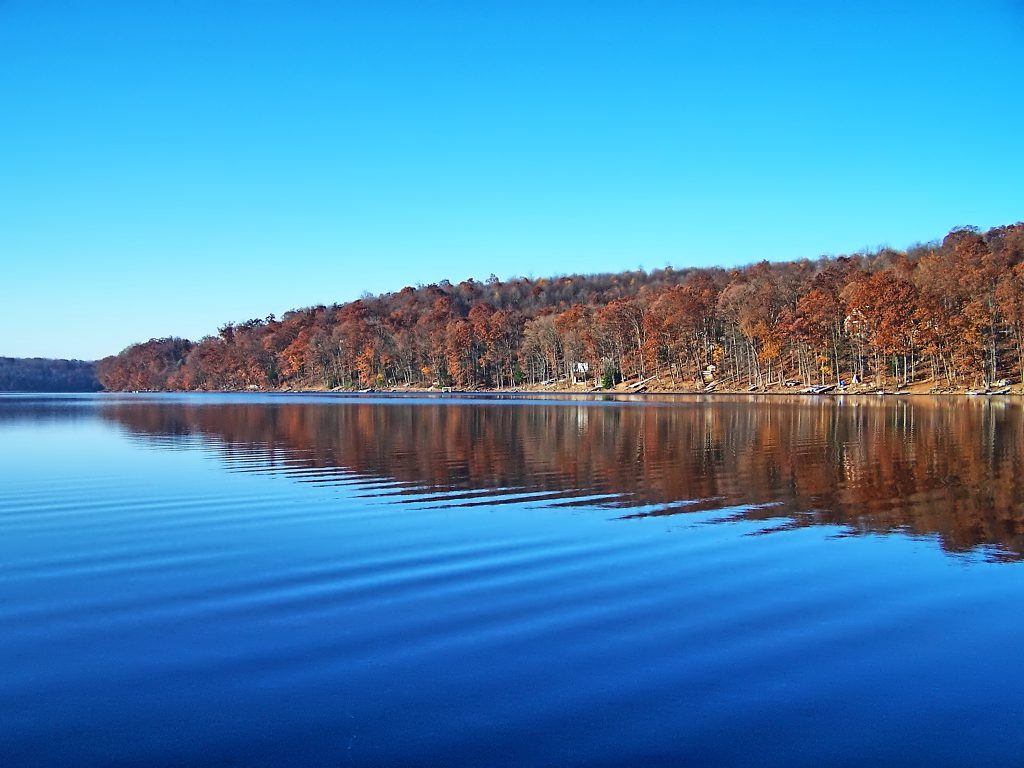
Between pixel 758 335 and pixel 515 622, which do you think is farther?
pixel 758 335

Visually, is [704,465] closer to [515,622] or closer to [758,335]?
[515,622]

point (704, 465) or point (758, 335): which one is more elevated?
point (758, 335)

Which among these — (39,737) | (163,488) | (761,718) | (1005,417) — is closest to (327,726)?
(39,737)

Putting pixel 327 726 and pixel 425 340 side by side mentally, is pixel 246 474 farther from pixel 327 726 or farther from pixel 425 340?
pixel 425 340

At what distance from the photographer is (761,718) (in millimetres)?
6082

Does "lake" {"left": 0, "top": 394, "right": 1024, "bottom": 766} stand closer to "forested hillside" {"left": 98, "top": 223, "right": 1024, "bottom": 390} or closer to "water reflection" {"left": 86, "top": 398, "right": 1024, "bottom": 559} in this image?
"water reflection" {"left": 86, "top": 398, "right": 1024, "bottom": 559}

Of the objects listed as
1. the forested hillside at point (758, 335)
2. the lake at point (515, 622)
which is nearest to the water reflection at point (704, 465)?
the lake at point (515, 622)

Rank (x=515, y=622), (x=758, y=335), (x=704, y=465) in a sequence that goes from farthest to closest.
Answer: (x=758, y=335)
(x=704, y=465)
(x=515, y=622)

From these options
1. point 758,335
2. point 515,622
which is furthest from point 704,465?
point 758,335

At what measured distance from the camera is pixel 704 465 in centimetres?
2253

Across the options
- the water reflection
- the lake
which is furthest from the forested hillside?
the lake

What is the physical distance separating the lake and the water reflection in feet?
0.52

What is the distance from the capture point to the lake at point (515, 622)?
580 cm

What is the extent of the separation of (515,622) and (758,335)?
95.5m
